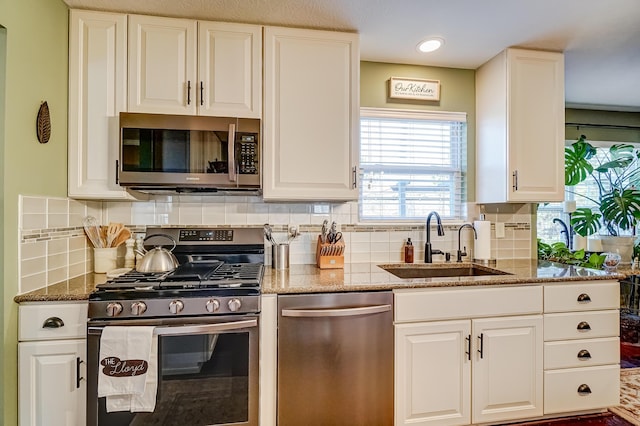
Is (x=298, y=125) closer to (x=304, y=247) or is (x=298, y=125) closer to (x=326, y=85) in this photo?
(x=326, y=85)

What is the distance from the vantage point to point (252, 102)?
2.05 meters

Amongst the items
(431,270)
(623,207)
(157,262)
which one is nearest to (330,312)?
(157,262)

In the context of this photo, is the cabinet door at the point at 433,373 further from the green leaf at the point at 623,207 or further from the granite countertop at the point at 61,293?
the green leaf at the point at 623,207

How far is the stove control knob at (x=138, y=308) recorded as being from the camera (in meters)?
1.55

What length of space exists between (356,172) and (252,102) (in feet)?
2.42

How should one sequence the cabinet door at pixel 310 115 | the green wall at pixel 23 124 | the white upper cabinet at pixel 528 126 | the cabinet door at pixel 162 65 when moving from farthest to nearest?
the white upper cabinet at pixel 528 126 < the cabinet door at pixel 310 115 < the cabinet door at pixel 162 65 < the green wall at pixel 23 124

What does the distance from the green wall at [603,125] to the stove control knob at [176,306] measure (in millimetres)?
3809

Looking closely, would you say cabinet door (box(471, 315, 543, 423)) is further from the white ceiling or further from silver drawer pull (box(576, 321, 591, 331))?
the white ceiling

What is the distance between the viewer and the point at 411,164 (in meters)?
2.65

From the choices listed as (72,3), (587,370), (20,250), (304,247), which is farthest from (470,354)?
(72,3)

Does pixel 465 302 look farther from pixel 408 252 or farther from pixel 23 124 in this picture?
pixel 23 124

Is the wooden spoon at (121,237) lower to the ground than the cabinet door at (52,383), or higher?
higher

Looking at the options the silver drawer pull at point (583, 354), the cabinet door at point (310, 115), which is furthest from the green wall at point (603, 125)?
the cabinet door at point (310, 115)

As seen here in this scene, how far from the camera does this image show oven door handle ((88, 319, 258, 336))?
1538mm
